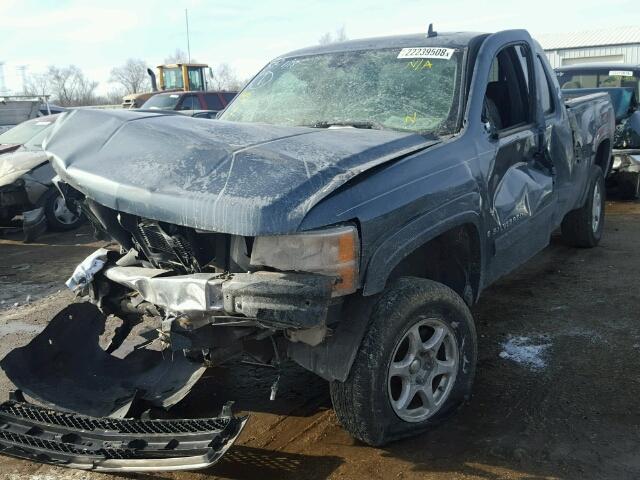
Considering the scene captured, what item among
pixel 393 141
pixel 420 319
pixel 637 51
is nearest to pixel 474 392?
Answer: pixel 420 319

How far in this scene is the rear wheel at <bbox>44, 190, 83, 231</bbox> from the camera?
8969 mm

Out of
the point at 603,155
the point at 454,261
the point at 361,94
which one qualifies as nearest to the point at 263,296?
the point at 454,261

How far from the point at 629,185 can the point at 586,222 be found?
3421mm

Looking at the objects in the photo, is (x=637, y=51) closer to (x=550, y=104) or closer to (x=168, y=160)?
(x=550, y=104)

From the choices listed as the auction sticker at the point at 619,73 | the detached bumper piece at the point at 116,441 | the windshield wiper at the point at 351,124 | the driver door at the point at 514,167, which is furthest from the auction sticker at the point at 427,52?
the auction sticker at the point at 619,73

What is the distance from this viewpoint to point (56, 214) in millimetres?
9031

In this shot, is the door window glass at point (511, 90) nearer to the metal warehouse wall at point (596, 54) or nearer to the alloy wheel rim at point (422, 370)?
the alloy wheel rim at point (422, 370)

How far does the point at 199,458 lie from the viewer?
2643 mm

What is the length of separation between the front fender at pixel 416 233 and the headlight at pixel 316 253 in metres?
0.14

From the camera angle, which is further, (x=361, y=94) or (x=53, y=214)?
(x=53, y=214)

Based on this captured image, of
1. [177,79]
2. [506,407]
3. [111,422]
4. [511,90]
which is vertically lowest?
[177,79]

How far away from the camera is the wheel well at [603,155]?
6.34 m

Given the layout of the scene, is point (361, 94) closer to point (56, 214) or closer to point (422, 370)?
point (422, 370)

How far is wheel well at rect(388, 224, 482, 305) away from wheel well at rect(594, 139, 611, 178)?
338 cm
